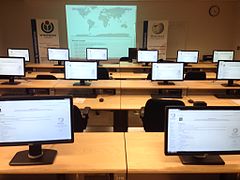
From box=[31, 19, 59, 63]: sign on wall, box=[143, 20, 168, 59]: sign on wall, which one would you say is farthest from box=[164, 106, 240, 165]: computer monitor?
box=[31, 19, 59, 63]: sign on wall

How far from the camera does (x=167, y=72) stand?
153 inches

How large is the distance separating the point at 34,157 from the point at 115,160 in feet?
1.71

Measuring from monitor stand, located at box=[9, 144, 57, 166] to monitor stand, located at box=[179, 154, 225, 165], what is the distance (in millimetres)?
843

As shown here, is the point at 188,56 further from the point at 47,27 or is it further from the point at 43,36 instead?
the point at 43,36

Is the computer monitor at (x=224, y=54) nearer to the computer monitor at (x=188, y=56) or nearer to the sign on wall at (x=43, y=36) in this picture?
the computer monitor at (x=188, y=56)

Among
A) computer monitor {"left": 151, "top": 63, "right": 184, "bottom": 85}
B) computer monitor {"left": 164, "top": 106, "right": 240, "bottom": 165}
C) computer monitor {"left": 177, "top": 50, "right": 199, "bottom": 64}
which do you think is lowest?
computer monitor {"left": 164, "top": 106, "right": 240, "bottom": 165}

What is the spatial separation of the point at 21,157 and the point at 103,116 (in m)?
2.83

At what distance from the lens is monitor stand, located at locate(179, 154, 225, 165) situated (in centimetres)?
163

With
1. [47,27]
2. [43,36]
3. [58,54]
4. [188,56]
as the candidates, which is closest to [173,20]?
[188,56]

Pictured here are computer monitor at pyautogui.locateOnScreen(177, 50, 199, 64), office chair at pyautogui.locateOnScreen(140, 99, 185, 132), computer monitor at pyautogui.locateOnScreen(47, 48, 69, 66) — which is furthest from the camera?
computer monitor at pyautogui.locateOnScreen(177, 50, 199, 64)

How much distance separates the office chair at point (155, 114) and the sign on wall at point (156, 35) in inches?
206

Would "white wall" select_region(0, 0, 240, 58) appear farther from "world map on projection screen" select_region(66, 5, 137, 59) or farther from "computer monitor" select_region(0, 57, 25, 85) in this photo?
"computer monitor" select_region(0, 57, 25, 85)

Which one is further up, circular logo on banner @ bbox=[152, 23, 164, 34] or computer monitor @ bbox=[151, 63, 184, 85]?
circular logo on banner @ bbox=[152, 23, 164, 34]

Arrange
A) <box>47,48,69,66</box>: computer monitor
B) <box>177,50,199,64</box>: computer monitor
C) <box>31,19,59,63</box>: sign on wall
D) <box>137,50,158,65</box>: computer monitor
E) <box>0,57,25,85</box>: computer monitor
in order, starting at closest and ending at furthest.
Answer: <box>0,57,25,85</box>: computer monitor < <box>137,50,158,65</box>: computer monitor < <box>47,48,69,66</box>: computer monitor < <box>177,50,199,64</box>: computer monitor < <box>31,19,59,63</box>: sign on wall
